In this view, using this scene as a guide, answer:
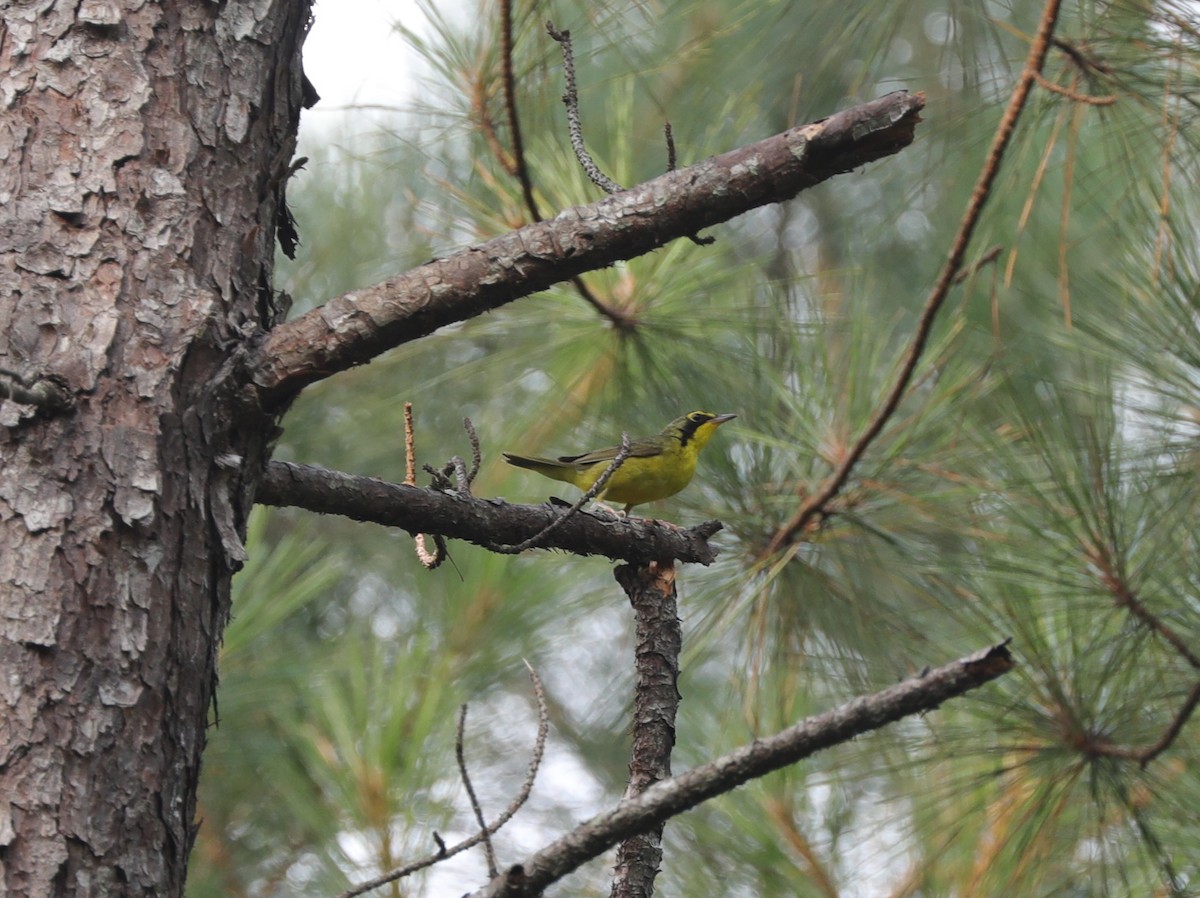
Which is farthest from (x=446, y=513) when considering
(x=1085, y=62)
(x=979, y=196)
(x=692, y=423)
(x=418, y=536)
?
(x=1085, y=62)

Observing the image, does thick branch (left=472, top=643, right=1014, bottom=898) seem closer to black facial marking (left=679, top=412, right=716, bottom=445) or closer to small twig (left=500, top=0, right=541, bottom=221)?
small twig (left=500, top=0, right=541, bottom=221)

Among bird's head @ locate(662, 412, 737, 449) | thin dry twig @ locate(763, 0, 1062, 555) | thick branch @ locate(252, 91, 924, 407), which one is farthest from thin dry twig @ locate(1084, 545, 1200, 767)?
thick branch @ locate(252, 91, 924, 407)

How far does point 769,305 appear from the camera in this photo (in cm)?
438

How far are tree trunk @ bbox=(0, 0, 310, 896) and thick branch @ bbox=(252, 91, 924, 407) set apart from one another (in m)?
0.10

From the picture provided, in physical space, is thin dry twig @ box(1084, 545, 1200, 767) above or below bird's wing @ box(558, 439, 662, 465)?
below

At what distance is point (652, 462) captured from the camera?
4.06m

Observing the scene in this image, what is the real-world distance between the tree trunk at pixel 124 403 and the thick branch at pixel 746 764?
0.64 metres

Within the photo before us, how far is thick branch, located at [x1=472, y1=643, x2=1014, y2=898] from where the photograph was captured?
1274mm

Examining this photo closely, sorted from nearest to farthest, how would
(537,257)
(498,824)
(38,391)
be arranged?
1. (498,824)
2. (38,391)
3. (537,257)

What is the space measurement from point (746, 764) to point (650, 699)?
104cm

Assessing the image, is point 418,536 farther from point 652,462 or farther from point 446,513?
point 652,462

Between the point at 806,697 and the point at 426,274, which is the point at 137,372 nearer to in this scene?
the point at 426,274

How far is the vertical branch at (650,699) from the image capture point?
224 centimetres

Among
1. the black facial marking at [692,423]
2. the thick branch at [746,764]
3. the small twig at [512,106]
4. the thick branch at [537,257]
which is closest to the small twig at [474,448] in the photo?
the thick branch at [537,257]
